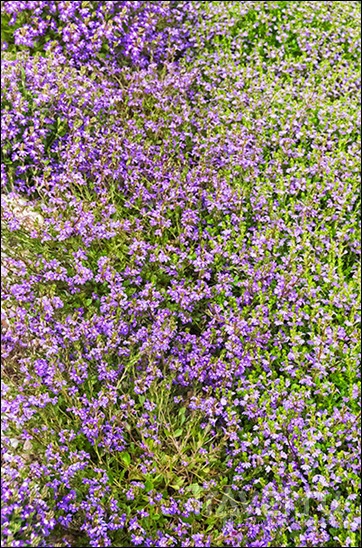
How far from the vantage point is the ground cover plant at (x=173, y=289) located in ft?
12.1

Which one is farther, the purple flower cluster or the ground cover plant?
the purple flower cluster

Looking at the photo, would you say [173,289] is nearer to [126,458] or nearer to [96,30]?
[126,458]

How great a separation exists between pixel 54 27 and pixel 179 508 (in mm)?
4003

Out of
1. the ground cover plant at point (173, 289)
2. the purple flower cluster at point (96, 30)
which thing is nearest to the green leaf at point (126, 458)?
the ground cover plant at point (173, 289)

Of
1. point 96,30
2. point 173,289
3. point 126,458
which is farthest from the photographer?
point 96,30

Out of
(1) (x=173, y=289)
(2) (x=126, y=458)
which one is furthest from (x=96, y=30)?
(2) (x=126, y=458)

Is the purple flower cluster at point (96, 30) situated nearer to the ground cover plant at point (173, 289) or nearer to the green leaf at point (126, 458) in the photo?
the ground cover plant at point (173, 289)

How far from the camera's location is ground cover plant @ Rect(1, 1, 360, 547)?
3.68 metres

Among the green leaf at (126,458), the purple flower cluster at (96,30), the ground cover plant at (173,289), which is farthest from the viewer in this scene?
the purple flower cluster at (96,30)

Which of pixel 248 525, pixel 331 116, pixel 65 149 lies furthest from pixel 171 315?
pixel 331 116

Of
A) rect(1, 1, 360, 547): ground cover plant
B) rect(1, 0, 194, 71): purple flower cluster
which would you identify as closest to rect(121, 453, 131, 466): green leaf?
rect(1, 1, 360, 547): ground cover plant

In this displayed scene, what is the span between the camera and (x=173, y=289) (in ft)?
14.3

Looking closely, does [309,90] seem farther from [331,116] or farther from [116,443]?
[116,443]

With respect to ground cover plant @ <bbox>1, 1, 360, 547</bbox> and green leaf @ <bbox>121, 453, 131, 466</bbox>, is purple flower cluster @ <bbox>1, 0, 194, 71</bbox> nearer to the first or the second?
ground cover plant @ <bbox>1, 1, 360, 547</bbox>
